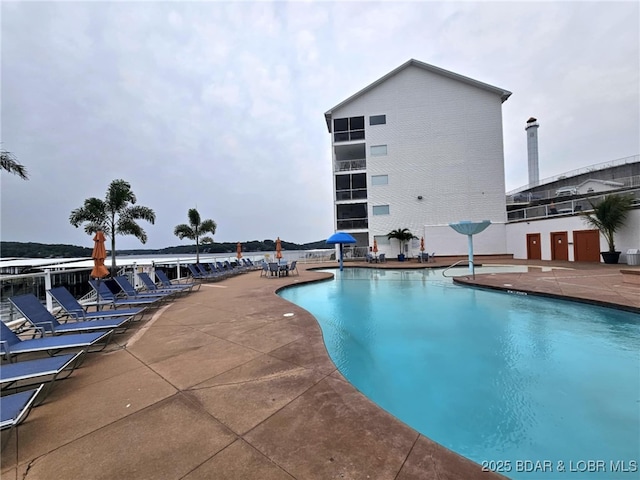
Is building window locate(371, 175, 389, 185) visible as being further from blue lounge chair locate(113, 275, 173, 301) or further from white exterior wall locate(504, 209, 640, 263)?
blue lounge chair locate(113, 275, 173, 301)

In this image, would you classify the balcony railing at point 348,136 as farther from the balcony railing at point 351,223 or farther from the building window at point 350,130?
the balcony railing at point 351,223

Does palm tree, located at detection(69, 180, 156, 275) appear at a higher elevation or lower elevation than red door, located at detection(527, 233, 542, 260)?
higher

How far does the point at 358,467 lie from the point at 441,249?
940 inches

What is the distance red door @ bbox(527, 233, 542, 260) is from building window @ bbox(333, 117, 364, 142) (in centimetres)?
1656

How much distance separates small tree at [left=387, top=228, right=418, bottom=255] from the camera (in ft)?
75.4

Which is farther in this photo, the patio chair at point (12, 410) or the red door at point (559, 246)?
the red door at point (559, 246)

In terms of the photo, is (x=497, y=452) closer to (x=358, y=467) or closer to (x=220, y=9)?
(x=358, y=467)

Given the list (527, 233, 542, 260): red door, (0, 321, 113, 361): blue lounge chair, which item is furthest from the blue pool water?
(527, 233, 542, 260): red door

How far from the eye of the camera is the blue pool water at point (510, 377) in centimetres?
249

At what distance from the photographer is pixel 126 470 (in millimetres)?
1762

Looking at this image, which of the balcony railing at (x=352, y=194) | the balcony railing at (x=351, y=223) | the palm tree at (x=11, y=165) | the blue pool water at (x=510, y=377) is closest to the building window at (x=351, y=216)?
the balcony railing at (x=351, y=223)

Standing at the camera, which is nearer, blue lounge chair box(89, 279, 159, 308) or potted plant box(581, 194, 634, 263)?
blue lounge chair box(89, 279, 159, 308)

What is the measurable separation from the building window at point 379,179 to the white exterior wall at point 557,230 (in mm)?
11069

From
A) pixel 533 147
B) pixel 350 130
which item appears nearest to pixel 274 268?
pixel 350 130
